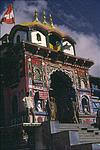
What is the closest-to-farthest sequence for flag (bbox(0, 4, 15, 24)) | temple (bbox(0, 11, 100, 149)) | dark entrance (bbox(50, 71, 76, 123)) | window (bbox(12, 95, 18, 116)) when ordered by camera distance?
1. temple (bbox(0, 11, 100, 149))
2. window (bbox(12, 95, 18, 116))
3. flag (bbox(0, 4, 15, 24))
4. dark entrance (bbox(50, 71, 76, 123))

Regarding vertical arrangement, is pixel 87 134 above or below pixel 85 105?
below

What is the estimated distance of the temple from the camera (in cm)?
1912

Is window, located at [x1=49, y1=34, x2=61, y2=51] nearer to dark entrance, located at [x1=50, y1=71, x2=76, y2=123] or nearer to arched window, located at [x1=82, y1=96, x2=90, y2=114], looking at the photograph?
dark entrance, located at [x1=50, y1=71, x2=76, y2=123]

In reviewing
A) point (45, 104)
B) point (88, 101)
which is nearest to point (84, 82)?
point (88, 101)

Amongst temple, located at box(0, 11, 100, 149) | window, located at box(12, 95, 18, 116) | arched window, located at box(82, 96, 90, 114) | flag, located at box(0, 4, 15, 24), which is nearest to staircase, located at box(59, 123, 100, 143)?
temple, located at box(0, 11, 100, 149)

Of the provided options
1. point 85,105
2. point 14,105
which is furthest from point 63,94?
point 14,105

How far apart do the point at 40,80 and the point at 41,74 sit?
0.44 m

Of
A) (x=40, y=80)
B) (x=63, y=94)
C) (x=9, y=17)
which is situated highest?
(x=9, y=17)

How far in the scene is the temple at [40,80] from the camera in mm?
19125

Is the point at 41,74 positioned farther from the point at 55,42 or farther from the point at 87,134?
the point at 87,134

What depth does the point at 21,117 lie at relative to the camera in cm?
1845

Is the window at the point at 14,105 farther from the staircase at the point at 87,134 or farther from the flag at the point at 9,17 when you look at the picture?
the flag at the point at 9,17

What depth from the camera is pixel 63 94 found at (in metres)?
22.6

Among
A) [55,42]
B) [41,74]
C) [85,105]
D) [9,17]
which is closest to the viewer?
[41,74]
